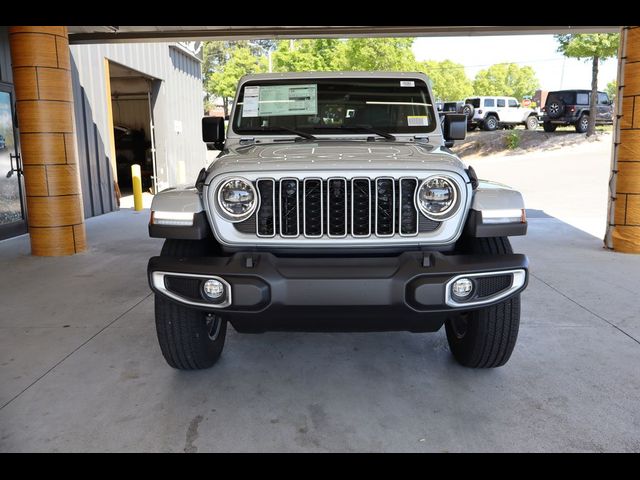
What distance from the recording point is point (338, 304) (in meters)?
2.59

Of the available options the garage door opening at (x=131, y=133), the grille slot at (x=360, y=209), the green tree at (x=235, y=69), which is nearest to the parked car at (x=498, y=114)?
the green tree at (x=235, y=69)

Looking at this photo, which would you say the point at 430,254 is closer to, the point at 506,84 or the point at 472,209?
the point at 472,209

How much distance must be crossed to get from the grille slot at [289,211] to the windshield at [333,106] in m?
1.15

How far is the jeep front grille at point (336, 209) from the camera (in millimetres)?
2789

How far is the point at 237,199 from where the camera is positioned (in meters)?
2.81

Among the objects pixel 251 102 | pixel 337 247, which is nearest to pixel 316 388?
pixel 337 247

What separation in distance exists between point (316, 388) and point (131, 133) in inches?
644

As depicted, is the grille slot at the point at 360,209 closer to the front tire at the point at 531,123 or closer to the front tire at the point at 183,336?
the front tire at the point at 183,336

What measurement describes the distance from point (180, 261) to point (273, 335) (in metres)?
1.51

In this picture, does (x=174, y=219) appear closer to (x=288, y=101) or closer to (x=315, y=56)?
(x=288, y=101)

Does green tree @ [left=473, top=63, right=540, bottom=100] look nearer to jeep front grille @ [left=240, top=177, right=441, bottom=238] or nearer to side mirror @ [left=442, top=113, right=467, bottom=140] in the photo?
side mirror @ [left=442, top=113, right=467, bottom=140]

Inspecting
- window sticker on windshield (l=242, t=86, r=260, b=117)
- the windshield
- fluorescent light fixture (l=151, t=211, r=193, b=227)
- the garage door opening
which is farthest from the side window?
fluorescent light fixture (l=151, t=211, r=193, b=227)

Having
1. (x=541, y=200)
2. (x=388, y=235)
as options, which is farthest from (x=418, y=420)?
(x=541, y=200)
